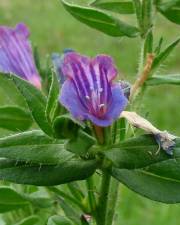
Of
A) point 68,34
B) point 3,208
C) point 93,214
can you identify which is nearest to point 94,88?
point 93,214

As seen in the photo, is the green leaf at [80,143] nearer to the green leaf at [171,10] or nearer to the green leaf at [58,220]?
the green leaf at [58,220]

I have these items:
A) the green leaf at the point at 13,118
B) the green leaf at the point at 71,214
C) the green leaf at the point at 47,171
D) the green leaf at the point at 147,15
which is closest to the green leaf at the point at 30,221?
the green leaf at the point at 71,214

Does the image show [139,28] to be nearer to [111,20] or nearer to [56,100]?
[111,20]

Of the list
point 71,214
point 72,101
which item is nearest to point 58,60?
point 71,214

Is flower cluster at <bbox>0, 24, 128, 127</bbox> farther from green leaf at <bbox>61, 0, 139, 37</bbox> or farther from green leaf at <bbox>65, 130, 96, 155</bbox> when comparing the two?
green leaf at <bbox>61, 0, 139, 37</bbox>

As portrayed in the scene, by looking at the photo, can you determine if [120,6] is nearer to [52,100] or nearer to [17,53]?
[17,53]

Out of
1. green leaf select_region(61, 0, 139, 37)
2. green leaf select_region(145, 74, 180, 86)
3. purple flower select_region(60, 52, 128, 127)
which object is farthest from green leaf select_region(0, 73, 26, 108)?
purple flower select_region(60, 52, 128, 127)
